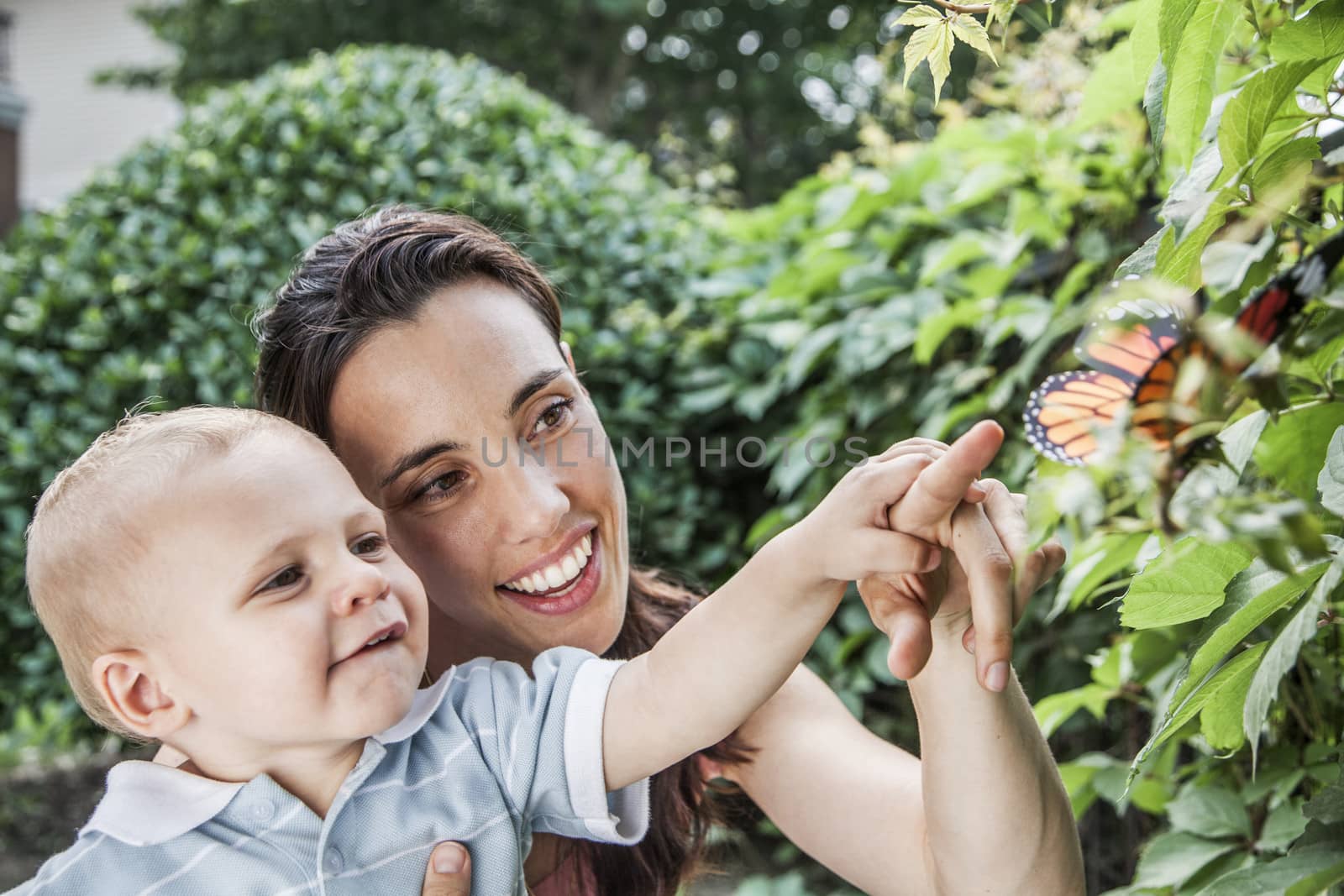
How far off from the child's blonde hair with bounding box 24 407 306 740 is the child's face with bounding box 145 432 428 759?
0.08ft

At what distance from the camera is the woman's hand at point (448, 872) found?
3.90 ft

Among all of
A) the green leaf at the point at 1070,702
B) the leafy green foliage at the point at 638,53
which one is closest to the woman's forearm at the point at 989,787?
the green leaf at the point at 1070,702

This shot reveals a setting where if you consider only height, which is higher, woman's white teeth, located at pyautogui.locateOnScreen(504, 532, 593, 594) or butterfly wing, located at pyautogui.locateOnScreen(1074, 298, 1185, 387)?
butterfly wing, located at pyautogui.locateOnScreen(1074, 298, 1185, 387)

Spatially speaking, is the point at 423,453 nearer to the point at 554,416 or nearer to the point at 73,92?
the point at 554,416

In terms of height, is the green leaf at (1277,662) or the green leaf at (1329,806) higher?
the green leaf at (1277,662)

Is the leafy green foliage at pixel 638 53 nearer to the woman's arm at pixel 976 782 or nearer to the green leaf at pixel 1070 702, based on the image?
the green leaf at pixel 1070 702

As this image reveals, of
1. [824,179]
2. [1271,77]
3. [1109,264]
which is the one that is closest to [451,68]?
[824,179]

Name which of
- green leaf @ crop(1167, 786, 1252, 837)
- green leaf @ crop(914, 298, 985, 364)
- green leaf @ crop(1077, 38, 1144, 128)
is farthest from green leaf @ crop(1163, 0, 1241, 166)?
green leaf @ crop(914, 298, 985, 364)

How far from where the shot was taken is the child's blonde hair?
1.18 m

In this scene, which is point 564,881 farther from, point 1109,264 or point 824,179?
point 824,179

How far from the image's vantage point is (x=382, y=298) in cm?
149

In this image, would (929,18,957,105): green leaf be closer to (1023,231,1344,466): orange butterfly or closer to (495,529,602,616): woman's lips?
(1023,231,1344,466): orange butterfly

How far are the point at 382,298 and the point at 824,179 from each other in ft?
7.23

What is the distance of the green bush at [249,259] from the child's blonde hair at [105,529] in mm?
1880
